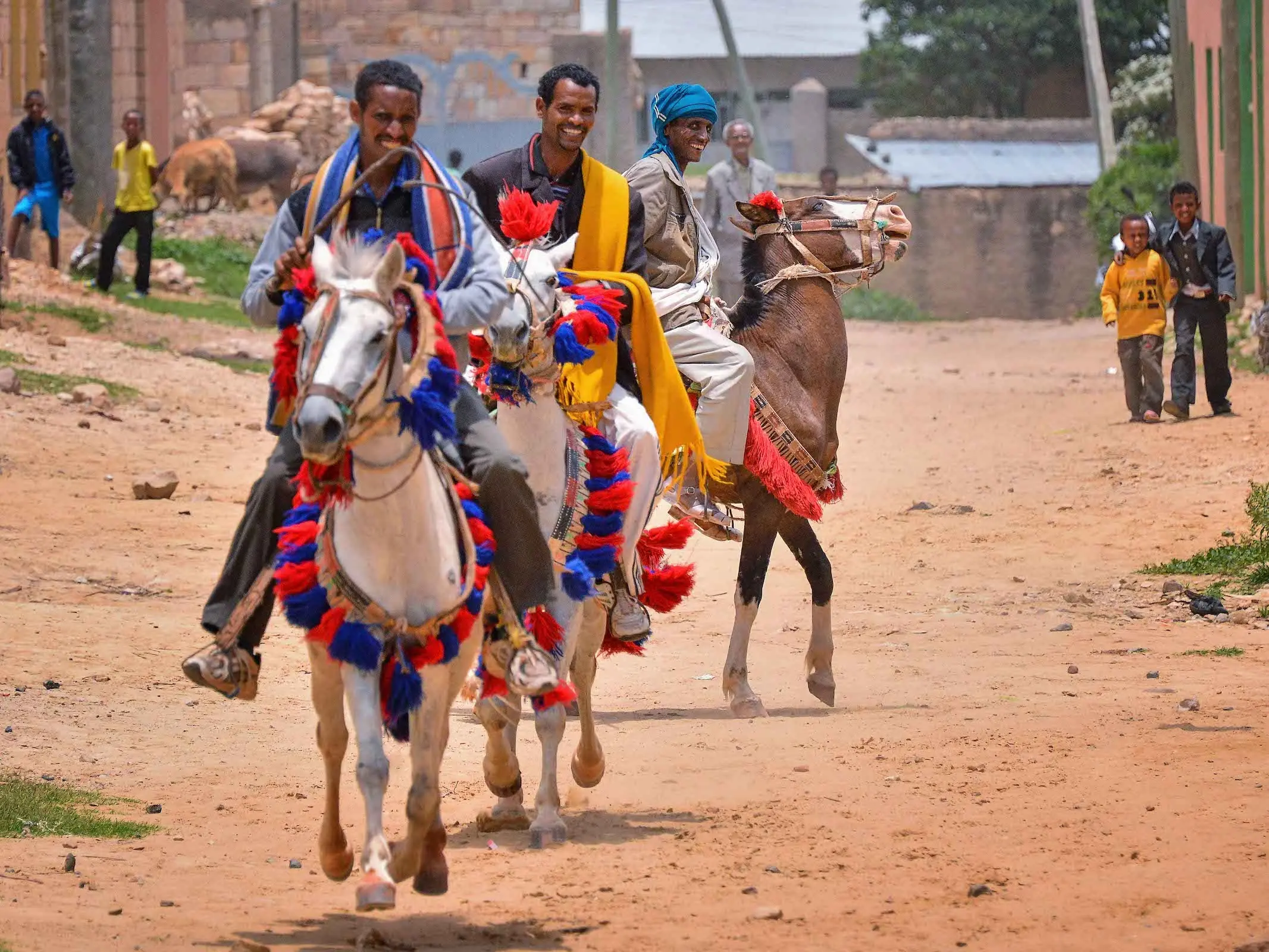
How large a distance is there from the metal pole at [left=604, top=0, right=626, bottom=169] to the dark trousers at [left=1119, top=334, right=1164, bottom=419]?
66.0ft

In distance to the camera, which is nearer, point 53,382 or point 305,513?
point 305,513

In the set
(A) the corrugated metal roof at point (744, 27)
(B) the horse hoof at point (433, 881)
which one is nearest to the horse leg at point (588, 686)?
(B) the horse hoof at point (433, 881)

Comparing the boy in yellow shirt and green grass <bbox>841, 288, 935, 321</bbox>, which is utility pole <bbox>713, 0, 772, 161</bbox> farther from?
the boy in yellow shirt

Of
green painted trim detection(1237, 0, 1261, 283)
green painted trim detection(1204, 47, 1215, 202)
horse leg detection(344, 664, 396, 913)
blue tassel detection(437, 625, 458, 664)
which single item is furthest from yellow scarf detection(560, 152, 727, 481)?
green painted trim detection(1204, 47, 1215, 202)

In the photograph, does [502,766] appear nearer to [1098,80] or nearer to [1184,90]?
[1184,90]

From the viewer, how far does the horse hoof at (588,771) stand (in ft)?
22.4

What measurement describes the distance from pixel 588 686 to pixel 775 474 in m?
1.75

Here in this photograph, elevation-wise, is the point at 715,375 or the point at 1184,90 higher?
the point at 1184,90

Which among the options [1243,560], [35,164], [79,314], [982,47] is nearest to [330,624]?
[1243,560]

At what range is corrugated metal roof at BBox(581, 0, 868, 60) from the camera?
192ft

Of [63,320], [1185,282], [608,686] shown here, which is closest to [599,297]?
[608,686]

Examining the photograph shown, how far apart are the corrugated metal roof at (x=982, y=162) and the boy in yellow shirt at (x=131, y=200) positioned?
704 inches

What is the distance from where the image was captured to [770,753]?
7.45 m

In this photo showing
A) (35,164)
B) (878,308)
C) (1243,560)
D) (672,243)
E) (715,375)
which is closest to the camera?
(672,243)
